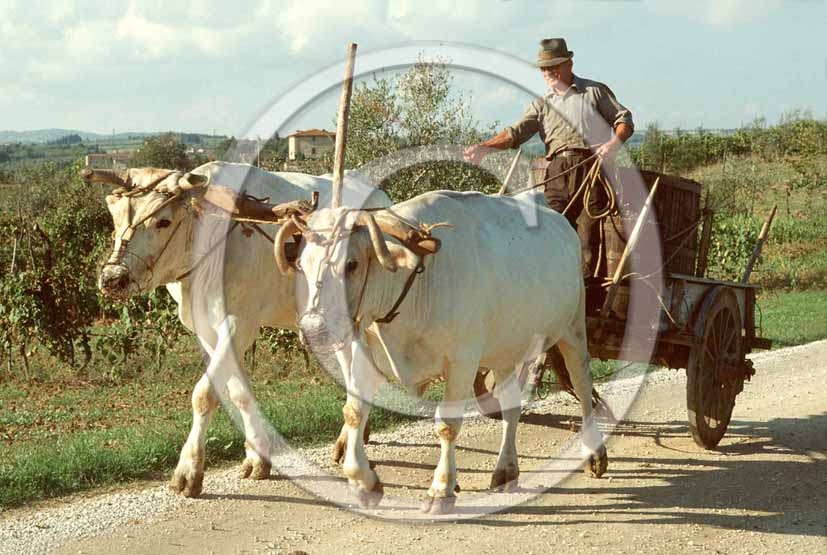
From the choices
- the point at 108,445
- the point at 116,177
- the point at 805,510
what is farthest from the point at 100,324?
the point at 805,510

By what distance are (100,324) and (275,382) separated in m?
5.75

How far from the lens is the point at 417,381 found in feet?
21.5

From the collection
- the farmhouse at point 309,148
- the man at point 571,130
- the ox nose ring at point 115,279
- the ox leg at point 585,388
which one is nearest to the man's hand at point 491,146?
the man at point 571,130

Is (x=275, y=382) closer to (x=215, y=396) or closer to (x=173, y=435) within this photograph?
(x=173, y=435)

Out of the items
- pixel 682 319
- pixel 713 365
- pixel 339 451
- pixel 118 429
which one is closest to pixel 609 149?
pixel 682 319

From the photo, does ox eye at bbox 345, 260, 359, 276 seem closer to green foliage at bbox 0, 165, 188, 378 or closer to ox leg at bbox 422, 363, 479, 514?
ox leg at bbox 422, 363, 479, 514

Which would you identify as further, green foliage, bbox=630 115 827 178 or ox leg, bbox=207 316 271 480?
green foliage, bbox=630 115 827 178

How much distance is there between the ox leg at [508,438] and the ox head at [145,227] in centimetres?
269

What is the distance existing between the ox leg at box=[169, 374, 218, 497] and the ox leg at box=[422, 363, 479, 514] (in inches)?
68.0

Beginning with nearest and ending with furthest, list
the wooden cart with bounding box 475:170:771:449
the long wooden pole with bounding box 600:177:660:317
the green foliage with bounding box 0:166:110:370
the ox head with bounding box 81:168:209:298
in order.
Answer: the ox head with bounding box 81:168:209:298 → the long wooden pole with bounding box 600:177:660:317 → the wooden cart with bounding box 475:170:771:449 → the green foliage with bounding box 0:166:110:370

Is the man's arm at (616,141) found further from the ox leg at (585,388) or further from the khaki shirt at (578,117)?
the ox leg at (585,388)

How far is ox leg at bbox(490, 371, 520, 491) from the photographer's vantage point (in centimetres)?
740

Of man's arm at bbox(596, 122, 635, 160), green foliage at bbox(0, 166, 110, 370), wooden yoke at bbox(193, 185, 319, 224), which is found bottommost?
green foliage at bbox(0, 166, 110, 370)

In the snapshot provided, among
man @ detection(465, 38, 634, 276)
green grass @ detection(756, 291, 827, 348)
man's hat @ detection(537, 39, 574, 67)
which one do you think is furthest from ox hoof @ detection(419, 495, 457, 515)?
green grass @ detection(756, 291, 827, 348)
